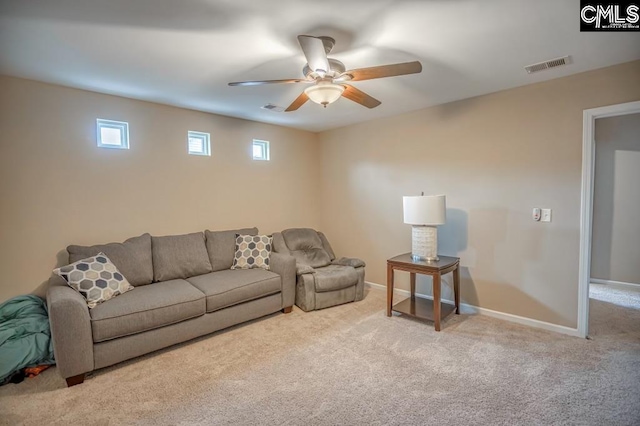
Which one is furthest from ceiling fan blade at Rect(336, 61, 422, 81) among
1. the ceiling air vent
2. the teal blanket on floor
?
the teal blanket on floor

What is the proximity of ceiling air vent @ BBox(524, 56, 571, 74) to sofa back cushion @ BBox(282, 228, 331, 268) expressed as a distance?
3.07 m

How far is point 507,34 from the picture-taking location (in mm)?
2088

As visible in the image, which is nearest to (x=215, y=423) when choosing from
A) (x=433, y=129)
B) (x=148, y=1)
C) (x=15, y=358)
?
(x=15, y=358)

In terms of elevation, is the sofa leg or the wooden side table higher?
the wooden side table

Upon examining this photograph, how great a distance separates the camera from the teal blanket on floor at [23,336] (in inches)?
89.2

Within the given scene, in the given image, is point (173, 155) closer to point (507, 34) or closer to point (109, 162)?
point (109, 162)

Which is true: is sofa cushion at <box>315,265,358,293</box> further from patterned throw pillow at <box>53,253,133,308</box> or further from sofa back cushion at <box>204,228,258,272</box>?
patterned throw pillow at <box>53,253,133,308</box>

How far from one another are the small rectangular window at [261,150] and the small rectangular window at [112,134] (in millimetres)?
1627

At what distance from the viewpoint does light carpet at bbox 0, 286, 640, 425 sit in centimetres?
193

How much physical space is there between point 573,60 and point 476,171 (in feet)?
4.20

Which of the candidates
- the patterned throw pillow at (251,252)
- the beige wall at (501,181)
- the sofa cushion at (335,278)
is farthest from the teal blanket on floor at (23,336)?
the beige wall at (501,181)

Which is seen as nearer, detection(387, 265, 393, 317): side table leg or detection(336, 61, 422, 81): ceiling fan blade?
detection(336, 61, 422, 81): ceiling fan blade

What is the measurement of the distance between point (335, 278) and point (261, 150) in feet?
7.24

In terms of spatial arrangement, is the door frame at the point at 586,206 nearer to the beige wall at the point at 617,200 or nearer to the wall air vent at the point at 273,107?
the beige wall at the point at 617,200
